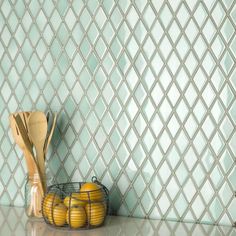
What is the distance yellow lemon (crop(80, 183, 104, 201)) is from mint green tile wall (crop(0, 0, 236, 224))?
0.40 feet

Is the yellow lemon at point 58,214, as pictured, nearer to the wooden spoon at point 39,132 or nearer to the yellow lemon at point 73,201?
the yellow lemon at point 73,201

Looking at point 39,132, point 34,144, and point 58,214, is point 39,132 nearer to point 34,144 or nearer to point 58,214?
point 34,144

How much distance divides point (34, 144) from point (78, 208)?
27 centimetres

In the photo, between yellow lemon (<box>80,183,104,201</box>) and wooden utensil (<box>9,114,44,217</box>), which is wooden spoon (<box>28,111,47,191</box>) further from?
yellow lemon (<box>80,183,104,201</box>)

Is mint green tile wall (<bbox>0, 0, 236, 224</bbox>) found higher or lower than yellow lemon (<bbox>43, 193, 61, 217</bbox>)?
higher

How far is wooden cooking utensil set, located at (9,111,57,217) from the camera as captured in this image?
1795 millimetres

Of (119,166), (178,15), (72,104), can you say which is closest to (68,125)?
(72,104)

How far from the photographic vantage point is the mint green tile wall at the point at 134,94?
1678mm

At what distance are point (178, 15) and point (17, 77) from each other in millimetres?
570

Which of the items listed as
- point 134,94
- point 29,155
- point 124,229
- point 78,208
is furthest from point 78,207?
point 134,94

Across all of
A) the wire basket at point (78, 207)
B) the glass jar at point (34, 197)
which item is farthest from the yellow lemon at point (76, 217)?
the glass jar at point (34, 197)

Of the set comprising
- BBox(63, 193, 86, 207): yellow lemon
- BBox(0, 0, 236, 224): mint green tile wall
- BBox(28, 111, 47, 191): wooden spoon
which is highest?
BBox(0, 0, 236, 224): mint green tile wall

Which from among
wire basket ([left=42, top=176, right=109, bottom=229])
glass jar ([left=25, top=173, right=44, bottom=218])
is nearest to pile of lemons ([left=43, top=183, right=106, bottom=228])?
wire basket ([left=42, top=176, right=109, bottom=229])

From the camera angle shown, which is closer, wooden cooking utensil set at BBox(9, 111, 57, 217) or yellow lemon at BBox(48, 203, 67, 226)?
yellow lemon at BBox(48, 203, 67, 226)
